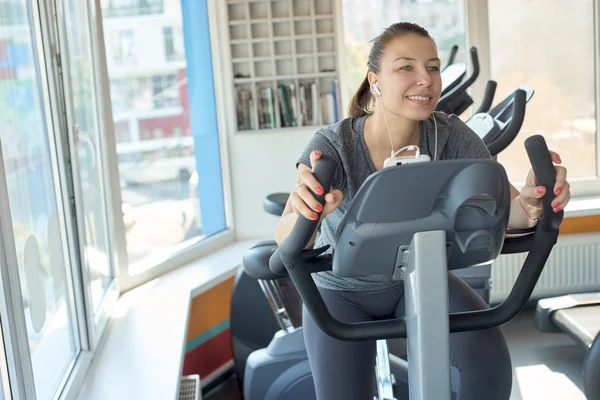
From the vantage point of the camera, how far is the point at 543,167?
3.96 feet

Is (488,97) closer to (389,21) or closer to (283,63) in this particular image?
(283,63)

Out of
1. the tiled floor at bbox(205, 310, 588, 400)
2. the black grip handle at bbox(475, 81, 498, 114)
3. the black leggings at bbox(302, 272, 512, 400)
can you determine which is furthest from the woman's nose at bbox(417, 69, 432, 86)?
the tiled floor at bbox(205, 310, 588, 400)

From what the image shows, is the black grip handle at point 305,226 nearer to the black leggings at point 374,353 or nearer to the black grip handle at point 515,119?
the black leggings at point 374,353

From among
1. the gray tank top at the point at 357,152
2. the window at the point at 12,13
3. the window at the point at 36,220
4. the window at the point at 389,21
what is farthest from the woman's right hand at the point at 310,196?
the window at the point at 389,21

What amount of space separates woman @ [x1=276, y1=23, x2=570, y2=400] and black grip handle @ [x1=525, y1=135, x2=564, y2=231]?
226 millimetres

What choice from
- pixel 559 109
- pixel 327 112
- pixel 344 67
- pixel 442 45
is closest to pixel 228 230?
pixel 327 112

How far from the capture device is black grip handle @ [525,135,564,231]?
3.85 feet

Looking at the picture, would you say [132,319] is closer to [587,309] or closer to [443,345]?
[443,345]

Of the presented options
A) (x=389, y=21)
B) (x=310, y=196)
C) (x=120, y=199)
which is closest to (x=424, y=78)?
(x=310, y=196)

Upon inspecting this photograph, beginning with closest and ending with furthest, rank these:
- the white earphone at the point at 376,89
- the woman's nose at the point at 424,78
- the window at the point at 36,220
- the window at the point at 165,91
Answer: the woman's nose at the point at 424,78 → the white earphone at the point at 376,89 → the window at the point at 36,220 → the window at the point at 165,91

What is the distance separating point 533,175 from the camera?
52.2 inches

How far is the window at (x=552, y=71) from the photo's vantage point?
14.0ft

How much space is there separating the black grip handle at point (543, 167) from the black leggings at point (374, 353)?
0.43 meters

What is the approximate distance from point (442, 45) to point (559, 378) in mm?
1982
